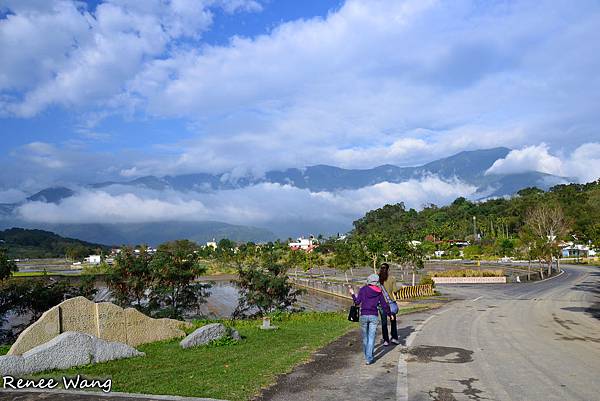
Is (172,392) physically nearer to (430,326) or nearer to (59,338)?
(59,338)

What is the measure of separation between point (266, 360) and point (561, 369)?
5011 millimetres

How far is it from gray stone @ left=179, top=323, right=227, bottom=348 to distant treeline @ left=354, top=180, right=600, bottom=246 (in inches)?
2989

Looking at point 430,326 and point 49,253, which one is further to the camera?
point 49,253

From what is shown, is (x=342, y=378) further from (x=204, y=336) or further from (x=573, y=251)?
(x=573, y=251)

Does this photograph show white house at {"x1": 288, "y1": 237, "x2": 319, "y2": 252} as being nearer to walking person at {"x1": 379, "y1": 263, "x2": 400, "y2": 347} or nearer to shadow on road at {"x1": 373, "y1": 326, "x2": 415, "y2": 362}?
shadow on road at {"x1": 373, "y1": 326, "x2": 415, "y2": 362}

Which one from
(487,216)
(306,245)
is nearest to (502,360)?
(487,216)

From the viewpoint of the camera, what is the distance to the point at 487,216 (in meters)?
116

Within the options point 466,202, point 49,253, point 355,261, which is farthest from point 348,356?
point 49,253

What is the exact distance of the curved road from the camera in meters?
6.61

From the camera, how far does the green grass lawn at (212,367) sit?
22.5 ft

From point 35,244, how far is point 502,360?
16510 cm

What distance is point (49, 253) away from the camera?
135875mm

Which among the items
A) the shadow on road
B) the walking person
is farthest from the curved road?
the walking person

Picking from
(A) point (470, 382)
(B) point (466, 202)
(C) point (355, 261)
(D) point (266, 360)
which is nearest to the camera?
(A) point (470, 382)
